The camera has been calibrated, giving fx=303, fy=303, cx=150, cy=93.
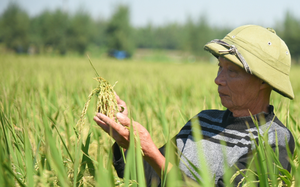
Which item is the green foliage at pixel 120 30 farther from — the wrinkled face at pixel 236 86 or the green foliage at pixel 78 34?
the wrinkled face at pixel 236 86

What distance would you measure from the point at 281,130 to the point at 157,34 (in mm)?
56761

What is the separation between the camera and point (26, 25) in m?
26.2

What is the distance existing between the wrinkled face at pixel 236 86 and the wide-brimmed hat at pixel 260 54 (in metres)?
0.05

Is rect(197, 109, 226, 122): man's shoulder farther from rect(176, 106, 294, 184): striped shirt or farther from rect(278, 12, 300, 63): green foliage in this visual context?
rect(278, 12, 300, 63): green foliage

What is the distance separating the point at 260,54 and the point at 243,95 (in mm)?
150

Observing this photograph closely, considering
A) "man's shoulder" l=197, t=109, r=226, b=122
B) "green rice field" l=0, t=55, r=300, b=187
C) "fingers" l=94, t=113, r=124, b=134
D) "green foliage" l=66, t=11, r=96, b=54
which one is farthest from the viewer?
"green foliage" l=66, t=11, r=96, b=54

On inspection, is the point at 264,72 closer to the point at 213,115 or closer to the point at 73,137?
the point at 213,115

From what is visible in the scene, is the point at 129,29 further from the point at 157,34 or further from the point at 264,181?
the point at 264,181

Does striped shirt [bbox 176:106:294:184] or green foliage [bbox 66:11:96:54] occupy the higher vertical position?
green foliage [bbox 66:11:96:54]

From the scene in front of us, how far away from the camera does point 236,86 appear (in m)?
1.04

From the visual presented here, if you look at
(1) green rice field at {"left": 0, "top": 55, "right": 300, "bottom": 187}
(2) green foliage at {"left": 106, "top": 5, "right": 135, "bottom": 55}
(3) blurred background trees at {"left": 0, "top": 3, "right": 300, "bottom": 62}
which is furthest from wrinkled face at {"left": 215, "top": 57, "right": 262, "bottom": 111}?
(2) green foliage at {"left": 106, "top": 5, "right": 135, "bottom": 55}

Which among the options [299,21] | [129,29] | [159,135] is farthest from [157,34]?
[159,135]

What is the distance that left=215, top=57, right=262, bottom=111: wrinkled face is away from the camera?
103cm

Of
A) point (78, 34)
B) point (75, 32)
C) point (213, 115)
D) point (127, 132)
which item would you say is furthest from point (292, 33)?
point (127, 132)
